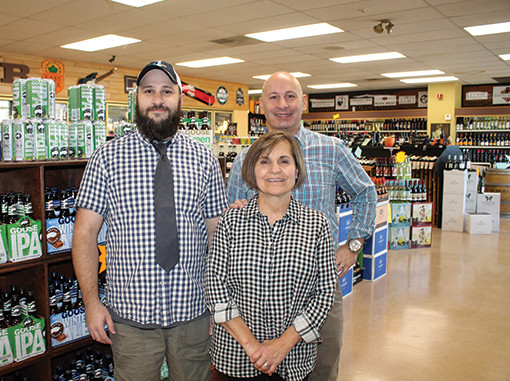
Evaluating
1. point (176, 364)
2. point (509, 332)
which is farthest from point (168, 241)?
point (509, 332)

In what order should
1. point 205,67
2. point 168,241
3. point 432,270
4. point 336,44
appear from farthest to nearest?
1. point 205,67
2. point 336,44
3. point 432,270
4. point 168,241

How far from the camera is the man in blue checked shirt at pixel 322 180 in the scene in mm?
2252

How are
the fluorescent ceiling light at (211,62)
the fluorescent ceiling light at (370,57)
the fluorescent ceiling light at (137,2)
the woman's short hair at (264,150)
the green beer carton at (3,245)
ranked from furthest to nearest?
the fluorescent ceiling light at (211,62)
the fluorescent ceiling light at (370,57)
the fluorescent ceiling light at (137,2)
the green beer carton at (3,245)
the woman's short hair at (264,150)

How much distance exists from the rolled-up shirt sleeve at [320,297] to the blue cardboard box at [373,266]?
152 inches

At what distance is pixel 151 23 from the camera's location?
6.29m

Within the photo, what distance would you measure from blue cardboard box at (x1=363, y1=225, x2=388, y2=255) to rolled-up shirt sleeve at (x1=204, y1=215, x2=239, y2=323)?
154 inches

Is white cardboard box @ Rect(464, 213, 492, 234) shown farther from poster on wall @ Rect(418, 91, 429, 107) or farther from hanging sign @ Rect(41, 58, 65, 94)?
hanging sign @ Rect(41, 58, 65, 94)

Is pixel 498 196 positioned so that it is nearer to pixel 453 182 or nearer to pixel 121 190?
pixel 453 182

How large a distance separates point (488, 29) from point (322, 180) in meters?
6.06

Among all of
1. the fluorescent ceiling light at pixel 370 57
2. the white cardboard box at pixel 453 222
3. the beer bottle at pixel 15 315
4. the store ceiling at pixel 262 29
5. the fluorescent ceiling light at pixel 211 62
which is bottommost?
the white cardboard box at pixel 453 222

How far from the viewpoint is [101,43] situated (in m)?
7.54

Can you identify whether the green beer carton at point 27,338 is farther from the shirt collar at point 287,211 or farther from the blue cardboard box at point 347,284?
the blue cardboard box at point 347,284

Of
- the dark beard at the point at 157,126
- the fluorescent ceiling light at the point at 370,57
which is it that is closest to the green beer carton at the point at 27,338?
the dark beard at the point at 157,126

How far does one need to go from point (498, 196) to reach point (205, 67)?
6837 millimetres
